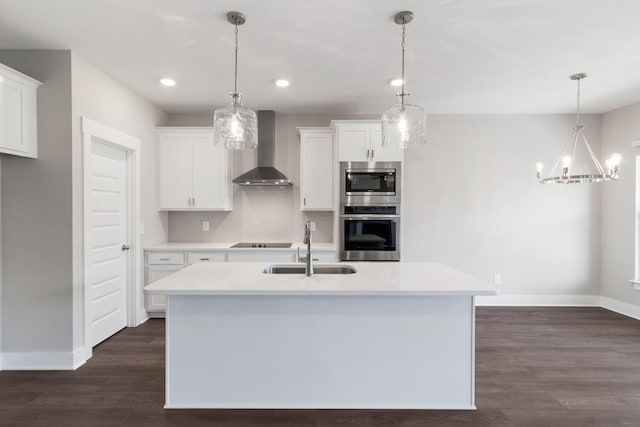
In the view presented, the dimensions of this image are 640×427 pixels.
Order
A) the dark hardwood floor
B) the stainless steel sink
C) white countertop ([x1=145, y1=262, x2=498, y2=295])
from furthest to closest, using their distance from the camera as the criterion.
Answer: the stainless steel sink < the dark hardwood floor < white countertop ([x1=145, y1=262, x2=498, y2=295])

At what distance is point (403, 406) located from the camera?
2.24 m

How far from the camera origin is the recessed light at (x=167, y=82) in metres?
3.44

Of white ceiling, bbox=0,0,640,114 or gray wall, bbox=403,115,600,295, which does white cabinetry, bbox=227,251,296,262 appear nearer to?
gray wall, bbox=403,115,600,295

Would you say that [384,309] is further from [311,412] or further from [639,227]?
[639,227]

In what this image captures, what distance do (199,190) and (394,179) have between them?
2430mm

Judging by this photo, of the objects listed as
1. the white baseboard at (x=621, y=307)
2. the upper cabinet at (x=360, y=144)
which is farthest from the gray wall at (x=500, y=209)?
the upper cabinet at (x=360, y=144)

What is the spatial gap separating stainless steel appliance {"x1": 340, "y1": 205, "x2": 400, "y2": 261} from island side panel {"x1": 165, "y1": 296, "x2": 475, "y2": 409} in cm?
188

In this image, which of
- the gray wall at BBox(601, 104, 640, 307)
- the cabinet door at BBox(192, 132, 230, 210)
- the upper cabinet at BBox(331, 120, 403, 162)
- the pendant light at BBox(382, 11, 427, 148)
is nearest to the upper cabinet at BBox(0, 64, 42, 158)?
the cabinet door at BBox(192, 132, 230, 210)

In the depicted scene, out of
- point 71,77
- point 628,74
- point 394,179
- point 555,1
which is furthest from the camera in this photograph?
point 394,179

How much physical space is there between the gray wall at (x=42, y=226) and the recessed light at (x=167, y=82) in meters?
0.79

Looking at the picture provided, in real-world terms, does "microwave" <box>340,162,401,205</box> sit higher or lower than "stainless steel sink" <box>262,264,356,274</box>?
higher

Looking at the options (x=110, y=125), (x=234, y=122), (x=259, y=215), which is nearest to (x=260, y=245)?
(x=259, y=215)

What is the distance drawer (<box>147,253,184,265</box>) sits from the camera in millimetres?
4023

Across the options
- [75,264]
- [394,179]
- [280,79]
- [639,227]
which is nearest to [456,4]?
[280,79]
